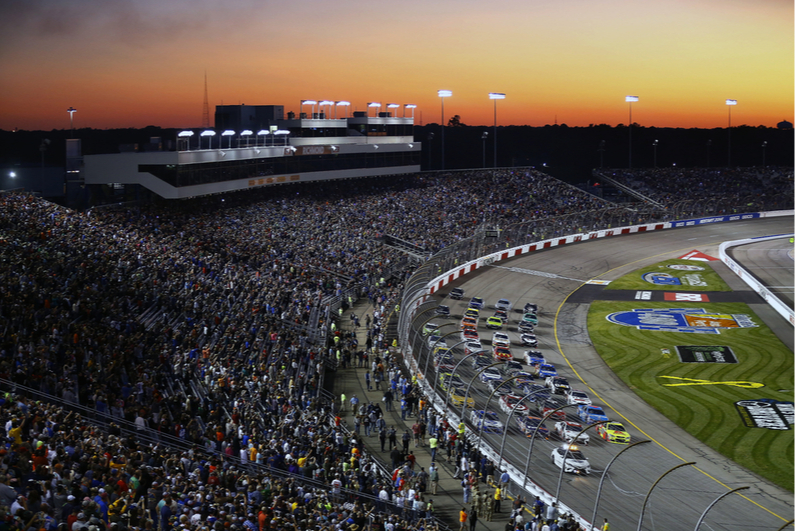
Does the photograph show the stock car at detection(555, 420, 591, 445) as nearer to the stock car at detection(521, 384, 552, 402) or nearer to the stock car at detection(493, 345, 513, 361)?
the stock car at detection(521, 384, 552, 402)

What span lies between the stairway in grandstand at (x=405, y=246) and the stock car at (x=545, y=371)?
23.9 m

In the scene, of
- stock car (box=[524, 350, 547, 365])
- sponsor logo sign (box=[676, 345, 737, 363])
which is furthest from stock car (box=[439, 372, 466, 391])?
sponsor logo sign (box=[676, 345, 737, 363])

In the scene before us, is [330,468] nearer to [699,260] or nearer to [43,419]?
[43,419]

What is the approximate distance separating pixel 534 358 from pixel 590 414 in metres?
8.10

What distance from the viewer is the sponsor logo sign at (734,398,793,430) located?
34.2m

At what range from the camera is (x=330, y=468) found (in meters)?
22.3

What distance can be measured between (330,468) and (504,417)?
11285 mm

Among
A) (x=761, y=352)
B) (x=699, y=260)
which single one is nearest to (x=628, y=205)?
(x=699, y=260)

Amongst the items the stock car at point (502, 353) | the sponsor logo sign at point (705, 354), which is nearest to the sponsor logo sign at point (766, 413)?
the sponsor logo sign at point (705, 354)

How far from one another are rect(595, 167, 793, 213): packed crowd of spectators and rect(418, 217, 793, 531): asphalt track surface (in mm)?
29247

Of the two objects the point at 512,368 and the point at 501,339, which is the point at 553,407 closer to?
the point at 512,368

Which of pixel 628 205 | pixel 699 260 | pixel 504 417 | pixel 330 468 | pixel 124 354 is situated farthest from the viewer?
pixel 628 205

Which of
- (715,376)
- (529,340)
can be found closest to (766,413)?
(715,376)

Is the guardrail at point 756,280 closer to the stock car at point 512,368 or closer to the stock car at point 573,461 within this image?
the stock car at point 512,368
